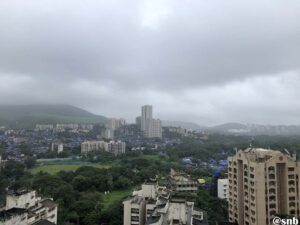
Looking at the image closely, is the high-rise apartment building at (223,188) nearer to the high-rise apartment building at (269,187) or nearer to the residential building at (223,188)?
the residential building at (223,188)

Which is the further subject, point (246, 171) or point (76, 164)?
point (76, 164)

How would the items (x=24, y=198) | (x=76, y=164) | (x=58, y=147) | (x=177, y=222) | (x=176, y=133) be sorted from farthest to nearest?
(x=176, y=133)
(x=58, y=147)
(x=76, y=164)
(x=24, y=198)
(x=177, y=222)

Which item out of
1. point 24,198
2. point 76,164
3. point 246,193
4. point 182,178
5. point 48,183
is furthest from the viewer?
point 76,164

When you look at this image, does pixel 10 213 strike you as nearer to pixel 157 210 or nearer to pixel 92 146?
pixel 157 210

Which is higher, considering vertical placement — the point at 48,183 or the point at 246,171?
the point at 246,171

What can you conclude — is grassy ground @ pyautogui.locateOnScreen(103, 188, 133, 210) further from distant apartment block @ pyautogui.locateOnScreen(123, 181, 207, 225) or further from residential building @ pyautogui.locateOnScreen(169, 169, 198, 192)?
distant apartment block @ pyautogui.locateOnScreen(123, 181, 207, 225)

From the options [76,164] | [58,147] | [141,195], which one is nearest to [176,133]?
[58,147]

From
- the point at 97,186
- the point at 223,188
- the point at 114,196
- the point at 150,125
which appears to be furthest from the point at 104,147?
the point at 223,188

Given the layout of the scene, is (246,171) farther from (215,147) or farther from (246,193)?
(215,147)
